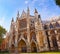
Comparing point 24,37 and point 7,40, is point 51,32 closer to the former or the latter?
point 24,37

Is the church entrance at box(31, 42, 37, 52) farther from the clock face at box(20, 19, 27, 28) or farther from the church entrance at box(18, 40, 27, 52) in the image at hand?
the clock face at box(20, 19, 27, 28)

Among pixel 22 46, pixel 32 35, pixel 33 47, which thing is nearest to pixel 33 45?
pixel 33 47

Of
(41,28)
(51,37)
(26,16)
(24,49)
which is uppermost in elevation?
(26,16)

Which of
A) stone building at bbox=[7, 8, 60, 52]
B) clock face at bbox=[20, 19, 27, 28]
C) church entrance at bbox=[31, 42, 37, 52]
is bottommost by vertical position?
church entrance at bbox=[31, 42, 37, 52]

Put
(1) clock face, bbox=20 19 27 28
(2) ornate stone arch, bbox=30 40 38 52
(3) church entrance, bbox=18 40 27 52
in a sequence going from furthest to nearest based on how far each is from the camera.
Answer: (1) clock face, bbox=20 19 27 28 → (3) church entrance, bbox=18 40 27 52 → (2) ornate stone arch, bbox=30 40 38 52

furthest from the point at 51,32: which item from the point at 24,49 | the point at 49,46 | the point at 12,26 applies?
the point at 12,26

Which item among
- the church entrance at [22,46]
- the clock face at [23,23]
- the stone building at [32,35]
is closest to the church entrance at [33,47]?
the stone building at [32,35]

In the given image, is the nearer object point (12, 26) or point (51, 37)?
point (51, 37)

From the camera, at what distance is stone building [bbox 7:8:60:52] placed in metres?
41.3

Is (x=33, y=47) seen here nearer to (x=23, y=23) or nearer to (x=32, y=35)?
(x=32, y=35)

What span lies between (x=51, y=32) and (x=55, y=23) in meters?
6.67

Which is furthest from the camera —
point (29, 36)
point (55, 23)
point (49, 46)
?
point (55, 23)

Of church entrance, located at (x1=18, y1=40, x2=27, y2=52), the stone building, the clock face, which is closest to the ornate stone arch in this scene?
the stone building

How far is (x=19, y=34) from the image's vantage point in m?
48.8
